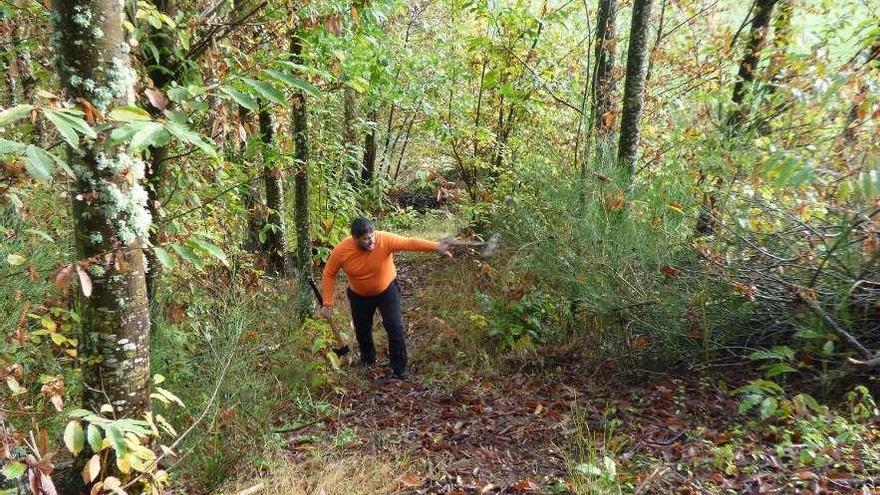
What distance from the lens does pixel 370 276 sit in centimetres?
591

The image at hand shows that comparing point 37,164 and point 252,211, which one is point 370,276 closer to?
point 252,211

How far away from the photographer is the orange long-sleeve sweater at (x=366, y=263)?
19.1 ft

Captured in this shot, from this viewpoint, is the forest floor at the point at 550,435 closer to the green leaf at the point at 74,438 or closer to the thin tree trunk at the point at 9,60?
the green leaf at the point at 74,438

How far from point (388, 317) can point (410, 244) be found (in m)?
0.90

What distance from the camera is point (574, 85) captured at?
7648 millimetres

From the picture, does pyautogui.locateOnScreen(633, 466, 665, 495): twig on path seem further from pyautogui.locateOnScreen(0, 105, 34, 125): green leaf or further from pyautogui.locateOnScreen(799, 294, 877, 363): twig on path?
pyautogui.locateOnScreen(0, 105, 34, 125): green leaf

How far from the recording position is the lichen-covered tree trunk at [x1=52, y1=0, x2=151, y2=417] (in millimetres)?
2080

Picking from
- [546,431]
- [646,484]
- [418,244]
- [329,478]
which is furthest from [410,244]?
[646,484]

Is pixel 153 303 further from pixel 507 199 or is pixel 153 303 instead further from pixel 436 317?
pixel 507 199

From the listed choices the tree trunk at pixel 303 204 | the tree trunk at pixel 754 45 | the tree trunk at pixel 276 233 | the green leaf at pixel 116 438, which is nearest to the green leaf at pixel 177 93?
the green leaf at pixel 116 438

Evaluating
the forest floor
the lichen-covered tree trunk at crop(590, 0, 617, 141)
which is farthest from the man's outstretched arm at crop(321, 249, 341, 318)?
the lichen-covered tree trunk at crop(590, 0, 617, 141)

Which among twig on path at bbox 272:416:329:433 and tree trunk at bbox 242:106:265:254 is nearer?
twig on path at bbox 272:416:329:433

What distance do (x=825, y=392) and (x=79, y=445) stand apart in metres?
4.52

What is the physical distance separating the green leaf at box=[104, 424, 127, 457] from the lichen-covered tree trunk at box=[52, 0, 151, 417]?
0.53m
